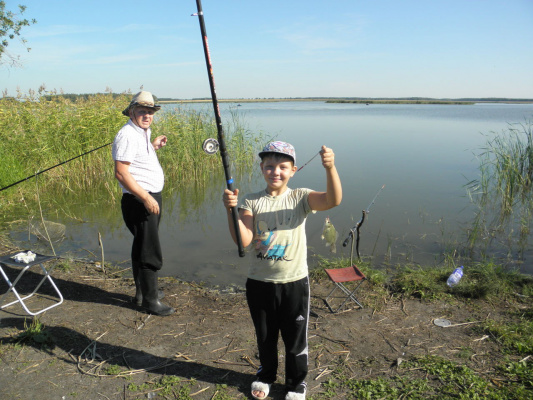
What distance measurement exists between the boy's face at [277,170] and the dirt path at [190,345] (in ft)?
4.50

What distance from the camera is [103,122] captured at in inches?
388

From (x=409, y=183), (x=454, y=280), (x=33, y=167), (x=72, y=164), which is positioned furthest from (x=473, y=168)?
(x=33, y=167)

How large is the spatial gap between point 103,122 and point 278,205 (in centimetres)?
868

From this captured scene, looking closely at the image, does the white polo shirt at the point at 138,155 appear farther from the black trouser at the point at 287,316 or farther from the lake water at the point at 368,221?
the lake water at the point at 368,221

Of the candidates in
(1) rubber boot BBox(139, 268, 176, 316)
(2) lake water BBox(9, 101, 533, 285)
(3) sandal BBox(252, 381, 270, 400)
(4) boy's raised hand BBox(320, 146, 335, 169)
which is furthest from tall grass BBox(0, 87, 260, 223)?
(4) boy's raised hand BBox(320, 146, 335, 169)

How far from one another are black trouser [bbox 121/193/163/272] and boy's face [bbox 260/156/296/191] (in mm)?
1489

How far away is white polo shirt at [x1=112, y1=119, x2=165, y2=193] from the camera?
322 cm

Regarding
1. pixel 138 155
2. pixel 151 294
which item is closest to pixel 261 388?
pixel 151 294

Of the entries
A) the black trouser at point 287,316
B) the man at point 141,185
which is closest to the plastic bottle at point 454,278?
the black trouser at point 287,316

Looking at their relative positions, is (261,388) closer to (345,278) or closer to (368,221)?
(345,278)

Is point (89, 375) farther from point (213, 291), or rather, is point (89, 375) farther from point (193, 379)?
point (213, 291)

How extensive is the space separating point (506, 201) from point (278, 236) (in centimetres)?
717

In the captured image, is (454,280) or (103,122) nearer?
(454,280)

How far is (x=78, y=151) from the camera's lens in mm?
9609
